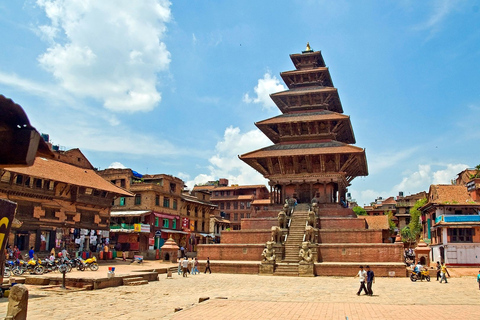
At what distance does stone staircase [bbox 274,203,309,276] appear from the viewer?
28.7 metres

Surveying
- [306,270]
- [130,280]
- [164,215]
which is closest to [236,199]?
[164,215]

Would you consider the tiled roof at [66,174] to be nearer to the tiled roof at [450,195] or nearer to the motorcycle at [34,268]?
the motorcycle at [34,268]

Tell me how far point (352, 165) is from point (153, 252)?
82.3 feet

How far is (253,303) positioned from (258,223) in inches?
833

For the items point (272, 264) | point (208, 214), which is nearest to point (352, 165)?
point (272, 264)

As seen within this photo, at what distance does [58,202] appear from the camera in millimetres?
37000

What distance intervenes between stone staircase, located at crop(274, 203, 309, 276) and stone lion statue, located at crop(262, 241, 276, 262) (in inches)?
23.7

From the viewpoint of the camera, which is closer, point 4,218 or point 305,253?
point 4,218

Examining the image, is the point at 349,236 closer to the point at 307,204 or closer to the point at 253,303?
the point at 307,204

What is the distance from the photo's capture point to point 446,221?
44156 mm

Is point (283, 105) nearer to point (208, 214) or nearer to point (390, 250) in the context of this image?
point (390, 250)

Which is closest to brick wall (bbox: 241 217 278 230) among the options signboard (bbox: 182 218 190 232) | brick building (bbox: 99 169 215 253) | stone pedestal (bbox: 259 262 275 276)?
stone pedestal (bbox: 259 262 275 276)

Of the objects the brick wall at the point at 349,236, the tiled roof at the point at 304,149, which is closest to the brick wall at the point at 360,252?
the brick wall at the point at 349,236

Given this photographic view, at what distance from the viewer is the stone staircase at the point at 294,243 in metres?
28.7
